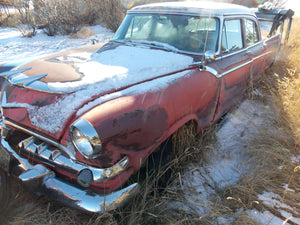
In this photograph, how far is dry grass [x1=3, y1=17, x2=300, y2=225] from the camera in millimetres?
1686

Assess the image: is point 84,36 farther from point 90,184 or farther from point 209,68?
point 90,184

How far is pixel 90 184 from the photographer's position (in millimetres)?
1451

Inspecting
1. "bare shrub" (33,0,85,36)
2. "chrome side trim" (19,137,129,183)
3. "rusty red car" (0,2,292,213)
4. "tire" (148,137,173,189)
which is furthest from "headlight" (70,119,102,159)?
"bare shrub" (33,0,85,36)

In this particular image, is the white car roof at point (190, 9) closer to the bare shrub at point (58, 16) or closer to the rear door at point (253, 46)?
the rear door at point (253, 46)

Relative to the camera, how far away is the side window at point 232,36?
2682mm

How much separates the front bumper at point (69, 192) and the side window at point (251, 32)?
2827 mm

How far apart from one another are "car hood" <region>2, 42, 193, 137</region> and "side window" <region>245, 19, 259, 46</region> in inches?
56.5

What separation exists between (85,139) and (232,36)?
237 centimetres

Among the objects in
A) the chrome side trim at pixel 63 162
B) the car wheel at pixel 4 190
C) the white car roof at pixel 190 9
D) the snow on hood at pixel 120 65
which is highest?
the white car roof at pixel 190 9

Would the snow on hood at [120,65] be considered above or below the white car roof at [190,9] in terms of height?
below

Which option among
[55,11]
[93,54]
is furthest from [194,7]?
[55,11]

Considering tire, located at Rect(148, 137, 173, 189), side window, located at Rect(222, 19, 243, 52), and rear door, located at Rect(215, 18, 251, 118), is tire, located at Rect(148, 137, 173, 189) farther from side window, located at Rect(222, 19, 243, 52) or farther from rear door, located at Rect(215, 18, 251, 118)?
side window, located at Rect(222, 19, 243, 52)

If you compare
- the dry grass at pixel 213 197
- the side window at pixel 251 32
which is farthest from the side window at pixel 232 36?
the dry grass at pixel 213 197

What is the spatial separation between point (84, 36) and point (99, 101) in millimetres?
7043
